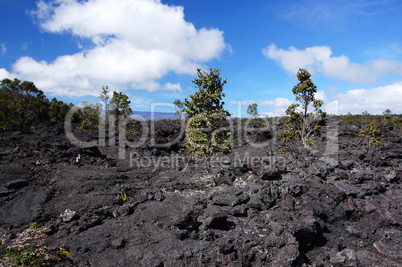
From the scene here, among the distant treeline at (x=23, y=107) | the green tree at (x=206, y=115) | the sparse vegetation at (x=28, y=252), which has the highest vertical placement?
the distant treeline at (x=23, y=107)

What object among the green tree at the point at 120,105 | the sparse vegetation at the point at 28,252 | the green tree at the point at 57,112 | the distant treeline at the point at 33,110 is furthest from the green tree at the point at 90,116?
the sparse vegetation at the point at 28,252

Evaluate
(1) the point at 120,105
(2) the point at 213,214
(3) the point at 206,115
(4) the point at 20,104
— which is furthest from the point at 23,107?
(2) the point at 213,214

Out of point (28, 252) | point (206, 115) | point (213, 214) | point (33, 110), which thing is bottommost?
point (28, 252)

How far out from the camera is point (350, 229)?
8906mm

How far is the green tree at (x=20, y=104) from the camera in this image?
119 feet

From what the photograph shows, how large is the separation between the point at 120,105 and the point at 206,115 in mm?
18178

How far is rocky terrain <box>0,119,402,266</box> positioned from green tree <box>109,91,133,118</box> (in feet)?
42.5

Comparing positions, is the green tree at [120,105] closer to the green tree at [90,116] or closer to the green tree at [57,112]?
the green tree at [90,116]

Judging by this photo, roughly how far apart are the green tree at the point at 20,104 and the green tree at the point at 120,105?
17241mm

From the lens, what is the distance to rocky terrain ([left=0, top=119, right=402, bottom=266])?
7410mm

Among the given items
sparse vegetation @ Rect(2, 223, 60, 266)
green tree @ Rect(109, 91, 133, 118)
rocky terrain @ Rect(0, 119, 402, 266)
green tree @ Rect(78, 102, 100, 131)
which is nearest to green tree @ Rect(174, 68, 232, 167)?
rocky terrain @ Rect(0, 119, 402, 266)

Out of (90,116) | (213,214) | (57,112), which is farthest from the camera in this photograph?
(57,112)

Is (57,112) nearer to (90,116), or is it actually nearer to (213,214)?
(90,116)

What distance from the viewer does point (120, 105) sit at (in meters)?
29.1
